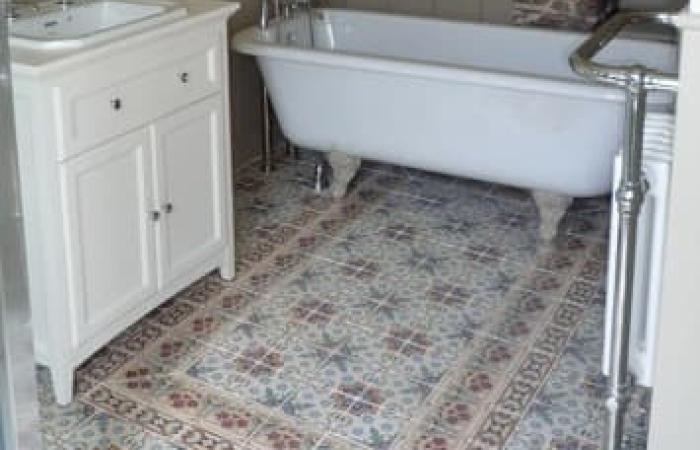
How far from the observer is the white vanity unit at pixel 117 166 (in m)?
2.47

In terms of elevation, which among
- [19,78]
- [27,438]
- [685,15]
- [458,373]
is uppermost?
[685,15]

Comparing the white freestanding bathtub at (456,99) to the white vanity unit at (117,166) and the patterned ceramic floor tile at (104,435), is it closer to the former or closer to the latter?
the white vanity unit at (117,166)

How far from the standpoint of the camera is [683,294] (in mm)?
1849

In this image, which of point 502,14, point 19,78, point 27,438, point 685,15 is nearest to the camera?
point 27,438

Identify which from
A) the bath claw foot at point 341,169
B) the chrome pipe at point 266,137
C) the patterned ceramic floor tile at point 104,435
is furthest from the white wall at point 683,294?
the chrome pipe at point 266,137

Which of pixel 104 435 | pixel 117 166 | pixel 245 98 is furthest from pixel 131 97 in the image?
pixel 245 98

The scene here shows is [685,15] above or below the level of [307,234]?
above

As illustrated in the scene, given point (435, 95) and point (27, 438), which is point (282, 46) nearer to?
point (435, 95)

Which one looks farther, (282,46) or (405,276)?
(282,46)

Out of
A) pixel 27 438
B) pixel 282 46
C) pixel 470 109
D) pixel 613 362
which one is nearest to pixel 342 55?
pixel 282 46

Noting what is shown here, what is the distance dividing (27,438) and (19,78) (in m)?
1.24

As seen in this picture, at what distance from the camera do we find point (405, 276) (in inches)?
132

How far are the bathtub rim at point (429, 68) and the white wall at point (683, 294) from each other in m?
1.17

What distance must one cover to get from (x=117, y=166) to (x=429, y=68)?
1.14 m
